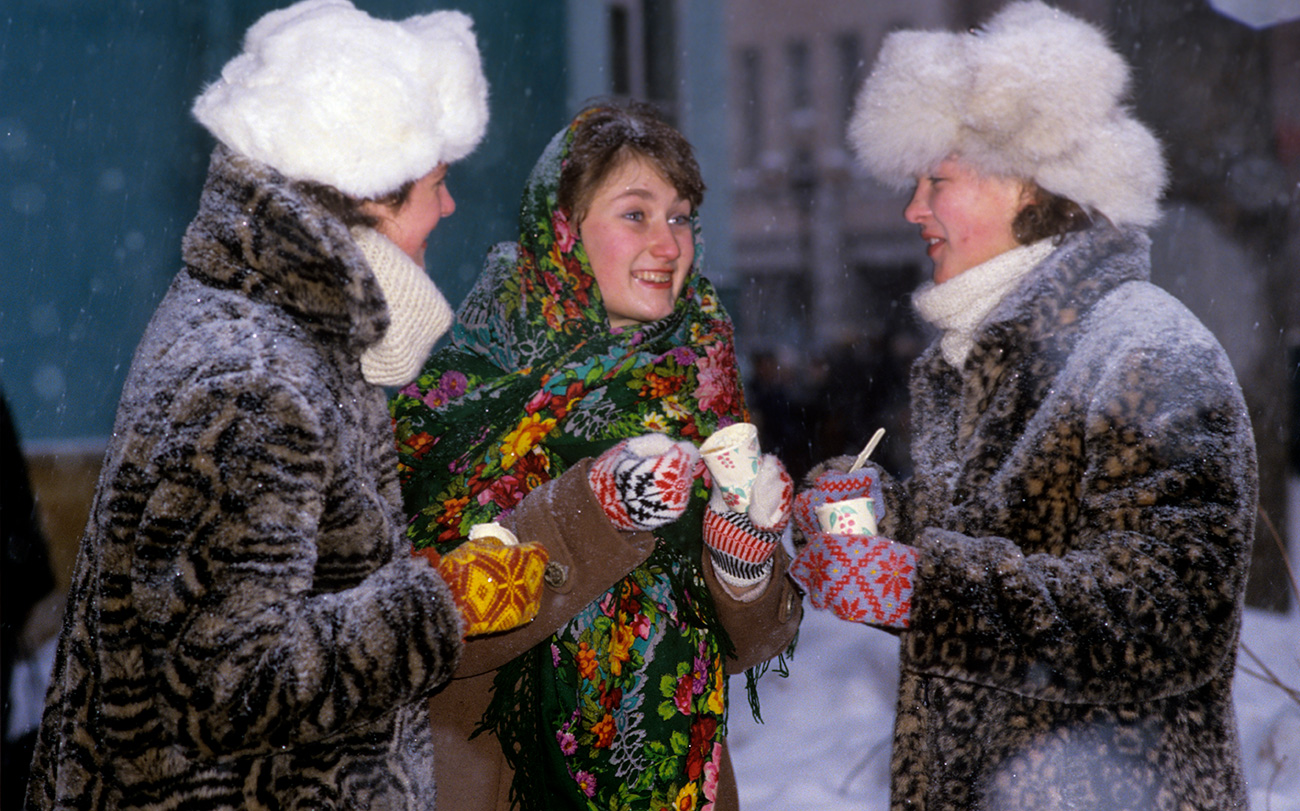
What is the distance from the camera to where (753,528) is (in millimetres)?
1963

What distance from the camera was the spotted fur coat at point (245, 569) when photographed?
4.34ft

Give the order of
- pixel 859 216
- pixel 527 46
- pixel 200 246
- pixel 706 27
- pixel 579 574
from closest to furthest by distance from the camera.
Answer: pixel 200 246, pixel 579 574, pixel 527 46, pixel 706 27, pixel 859 216

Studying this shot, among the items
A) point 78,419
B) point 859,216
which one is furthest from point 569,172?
point 859,216

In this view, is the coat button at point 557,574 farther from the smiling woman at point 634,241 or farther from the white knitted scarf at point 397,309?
the smiling woman at point 634,241

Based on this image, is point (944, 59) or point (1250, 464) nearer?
point (1250, 464)

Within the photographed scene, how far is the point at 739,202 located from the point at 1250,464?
1105 inches

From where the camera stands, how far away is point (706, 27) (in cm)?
919

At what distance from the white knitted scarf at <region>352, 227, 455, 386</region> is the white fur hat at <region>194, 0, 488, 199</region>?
108 millimetres

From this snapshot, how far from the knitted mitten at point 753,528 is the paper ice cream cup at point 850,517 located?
0.10 meters

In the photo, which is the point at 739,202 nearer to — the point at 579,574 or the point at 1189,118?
the point at 1189,118

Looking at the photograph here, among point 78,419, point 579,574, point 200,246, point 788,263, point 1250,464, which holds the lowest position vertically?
point 788,263

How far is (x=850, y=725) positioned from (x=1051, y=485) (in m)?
3.12

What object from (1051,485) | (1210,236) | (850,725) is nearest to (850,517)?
(1051,485)

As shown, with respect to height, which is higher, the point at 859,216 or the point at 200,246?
the point at 200,246
